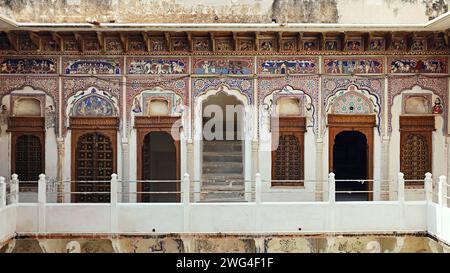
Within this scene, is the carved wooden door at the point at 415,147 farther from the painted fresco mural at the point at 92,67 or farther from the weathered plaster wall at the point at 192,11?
the painted fresco mural at the point at 92,67

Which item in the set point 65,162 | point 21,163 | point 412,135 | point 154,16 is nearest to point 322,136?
point 412,135

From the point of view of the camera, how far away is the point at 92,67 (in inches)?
473

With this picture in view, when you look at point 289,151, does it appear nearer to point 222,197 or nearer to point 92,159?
point 222,197

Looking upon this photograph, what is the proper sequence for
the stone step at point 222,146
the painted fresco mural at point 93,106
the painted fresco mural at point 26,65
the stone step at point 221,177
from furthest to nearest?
the stone step at point 222,146, the stone step at point 221,177, the painted fresco mural at point 93,106, the painted fresco mural at point 26,65

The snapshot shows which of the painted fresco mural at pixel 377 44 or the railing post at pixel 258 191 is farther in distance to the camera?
the painted fresco mural at pixel 377 44

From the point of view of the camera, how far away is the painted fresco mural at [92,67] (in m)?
12.0

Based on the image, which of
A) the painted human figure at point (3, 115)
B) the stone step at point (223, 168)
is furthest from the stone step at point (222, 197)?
the painted human figure at point (3, 115)

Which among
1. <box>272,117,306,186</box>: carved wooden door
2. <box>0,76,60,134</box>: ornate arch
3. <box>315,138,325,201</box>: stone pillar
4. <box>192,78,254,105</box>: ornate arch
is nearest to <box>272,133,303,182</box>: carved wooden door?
<box>272,117,306,186</box>: carved wooden door

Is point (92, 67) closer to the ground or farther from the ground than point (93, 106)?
farther from the ground

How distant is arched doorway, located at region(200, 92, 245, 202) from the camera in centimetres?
1248

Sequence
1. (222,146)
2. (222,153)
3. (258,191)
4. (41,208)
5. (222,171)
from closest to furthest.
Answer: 1. (41,208)
2. (258,191)
3. (222,171)
4. (222,153)
5. (222,146)

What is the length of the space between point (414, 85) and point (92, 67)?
6.64m

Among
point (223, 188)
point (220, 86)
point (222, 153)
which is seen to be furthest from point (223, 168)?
point (220, 86)

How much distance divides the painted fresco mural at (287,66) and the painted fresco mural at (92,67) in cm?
300
